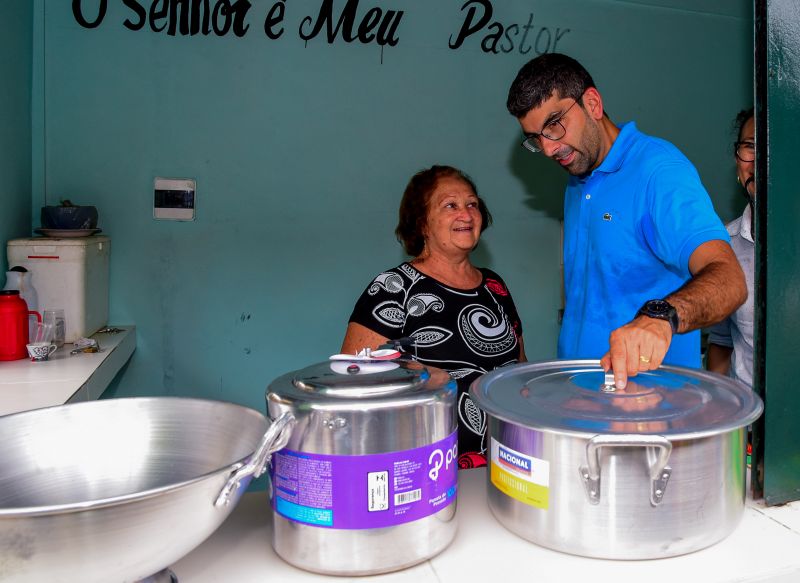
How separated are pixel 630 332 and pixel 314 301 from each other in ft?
7.11

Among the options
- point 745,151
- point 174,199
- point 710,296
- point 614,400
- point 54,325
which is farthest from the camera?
point 174,199

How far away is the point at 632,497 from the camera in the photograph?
83 centimetres

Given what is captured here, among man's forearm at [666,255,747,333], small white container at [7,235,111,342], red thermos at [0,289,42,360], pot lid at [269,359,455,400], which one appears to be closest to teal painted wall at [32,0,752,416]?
small white container at [7,235,111,342]

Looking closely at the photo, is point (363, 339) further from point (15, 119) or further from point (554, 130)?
point (15, 119)

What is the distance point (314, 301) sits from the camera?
3.07m

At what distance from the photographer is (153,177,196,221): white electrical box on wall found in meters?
2.83

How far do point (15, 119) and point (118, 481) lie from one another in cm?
215

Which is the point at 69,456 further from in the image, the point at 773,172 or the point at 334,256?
the point at 334,256

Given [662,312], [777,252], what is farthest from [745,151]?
[662,312]

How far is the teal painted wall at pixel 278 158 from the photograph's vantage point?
2764mm

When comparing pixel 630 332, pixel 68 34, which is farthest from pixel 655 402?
pixel 68 34

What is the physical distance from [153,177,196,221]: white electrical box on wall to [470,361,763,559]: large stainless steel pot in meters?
2.22

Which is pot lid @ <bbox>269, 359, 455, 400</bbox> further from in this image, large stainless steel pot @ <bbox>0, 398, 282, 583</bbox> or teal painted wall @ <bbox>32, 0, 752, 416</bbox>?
teal painted wall @ <bbox>32, 0, 752, 416</bbox>

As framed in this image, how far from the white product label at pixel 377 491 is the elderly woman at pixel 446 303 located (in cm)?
107
